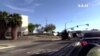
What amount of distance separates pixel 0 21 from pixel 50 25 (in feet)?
228

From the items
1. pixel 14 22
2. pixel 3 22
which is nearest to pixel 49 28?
pixel 3 22

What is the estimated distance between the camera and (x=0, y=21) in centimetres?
6212

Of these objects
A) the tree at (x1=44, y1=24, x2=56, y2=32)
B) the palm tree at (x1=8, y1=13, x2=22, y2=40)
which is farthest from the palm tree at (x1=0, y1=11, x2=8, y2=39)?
the tree at (x1=44, y1=24, x2=56, y2=32)

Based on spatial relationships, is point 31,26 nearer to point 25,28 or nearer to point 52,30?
point 52,30

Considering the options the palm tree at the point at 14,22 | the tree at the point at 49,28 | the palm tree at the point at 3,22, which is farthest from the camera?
the tree at the point at 49,28

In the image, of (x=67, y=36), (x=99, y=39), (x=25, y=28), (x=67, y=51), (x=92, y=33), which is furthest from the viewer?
(x=25, y=28)

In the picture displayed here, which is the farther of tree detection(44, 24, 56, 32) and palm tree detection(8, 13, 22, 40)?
tree detection(44, 24, 56, 32)

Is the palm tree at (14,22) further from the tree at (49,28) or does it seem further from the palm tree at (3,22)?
the tree at (49,28)

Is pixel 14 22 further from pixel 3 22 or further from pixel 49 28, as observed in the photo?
pixel 49 28

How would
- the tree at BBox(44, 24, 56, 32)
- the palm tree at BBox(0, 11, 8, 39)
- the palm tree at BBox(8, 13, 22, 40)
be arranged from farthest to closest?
the tree at BBox(44, 24, 56, 32), the palm tree at BBox(0, 11, 8, 39), the palm tree at BBox(8, 13, 22, 40)

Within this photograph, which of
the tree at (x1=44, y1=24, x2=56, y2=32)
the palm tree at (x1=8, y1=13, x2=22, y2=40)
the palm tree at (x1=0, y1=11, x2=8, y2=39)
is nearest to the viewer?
the palm tree at (x1=8, y1=13, x2=22, y2=40)

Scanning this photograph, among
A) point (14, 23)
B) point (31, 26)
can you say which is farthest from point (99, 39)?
point (31, 26)

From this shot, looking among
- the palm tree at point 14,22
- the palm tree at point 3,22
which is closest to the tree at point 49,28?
the palm tree at point 3,22

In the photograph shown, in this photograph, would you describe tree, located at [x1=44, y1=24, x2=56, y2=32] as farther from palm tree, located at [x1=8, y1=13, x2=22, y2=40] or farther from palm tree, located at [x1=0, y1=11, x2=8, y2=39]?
palm tree, located at [x1=8, y1=13, x2=22, y2=40]
